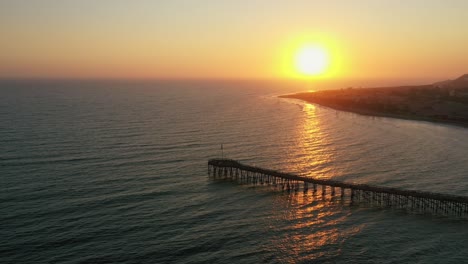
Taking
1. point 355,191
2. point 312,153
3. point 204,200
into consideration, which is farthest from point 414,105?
point 204,200

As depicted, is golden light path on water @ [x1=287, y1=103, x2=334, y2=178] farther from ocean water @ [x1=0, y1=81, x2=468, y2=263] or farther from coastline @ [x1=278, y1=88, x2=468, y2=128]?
coastline @ [x1=278, y1=88, x2=468, y2=128]

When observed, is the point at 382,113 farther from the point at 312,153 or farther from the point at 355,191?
the point at 355,191

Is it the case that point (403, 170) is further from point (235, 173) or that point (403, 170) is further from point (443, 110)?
point (443, 110)

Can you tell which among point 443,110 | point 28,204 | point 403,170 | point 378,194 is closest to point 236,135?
point 403,170

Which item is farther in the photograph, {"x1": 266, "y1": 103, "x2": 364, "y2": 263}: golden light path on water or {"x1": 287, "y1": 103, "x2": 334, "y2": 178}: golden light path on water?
{"x1": 287, "y1": 103, "x2": 334, "y2": 178}: golden light path on water

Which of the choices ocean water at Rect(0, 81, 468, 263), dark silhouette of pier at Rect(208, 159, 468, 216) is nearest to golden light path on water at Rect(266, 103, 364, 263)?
ocean water at Rect(0, 81, 468, 263)

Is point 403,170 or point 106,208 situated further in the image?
point 403,170
